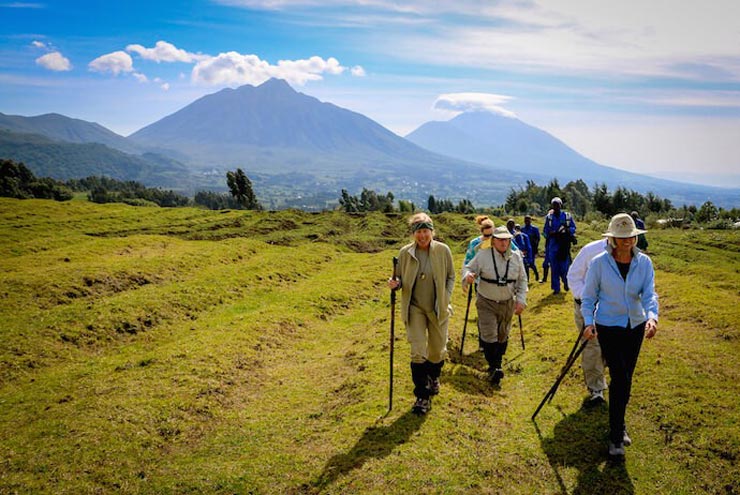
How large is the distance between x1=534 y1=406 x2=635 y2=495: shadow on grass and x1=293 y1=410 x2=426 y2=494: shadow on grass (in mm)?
2418

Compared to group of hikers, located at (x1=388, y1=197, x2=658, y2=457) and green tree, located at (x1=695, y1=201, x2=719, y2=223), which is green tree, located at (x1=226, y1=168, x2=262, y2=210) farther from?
group of hikers, located at (x1=388, y1=197, x2=658, y2=457)

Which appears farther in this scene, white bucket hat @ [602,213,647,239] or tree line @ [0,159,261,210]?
tree line @ [0,159,261,210]

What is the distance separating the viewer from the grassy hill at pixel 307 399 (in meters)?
6.94

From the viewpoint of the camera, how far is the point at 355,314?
19.0 meters

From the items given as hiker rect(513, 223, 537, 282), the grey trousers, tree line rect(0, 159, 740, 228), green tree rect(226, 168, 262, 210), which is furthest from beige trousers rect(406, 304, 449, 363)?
green tree rect(226, 168, 262, 210)

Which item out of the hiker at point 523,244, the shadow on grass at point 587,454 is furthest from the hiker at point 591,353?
the hiker at point 523,244

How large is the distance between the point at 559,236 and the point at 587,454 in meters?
10.9

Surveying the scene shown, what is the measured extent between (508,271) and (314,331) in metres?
9.14

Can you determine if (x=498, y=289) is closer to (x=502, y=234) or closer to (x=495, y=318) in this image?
(x=495, y=318)

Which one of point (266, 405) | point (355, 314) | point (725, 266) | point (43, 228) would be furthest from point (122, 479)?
point (43, 228)

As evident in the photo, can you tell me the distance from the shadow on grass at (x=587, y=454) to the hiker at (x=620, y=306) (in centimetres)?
33

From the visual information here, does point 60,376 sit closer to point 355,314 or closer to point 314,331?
point 314,331

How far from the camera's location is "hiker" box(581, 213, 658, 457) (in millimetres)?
6570

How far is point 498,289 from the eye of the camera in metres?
9.69
